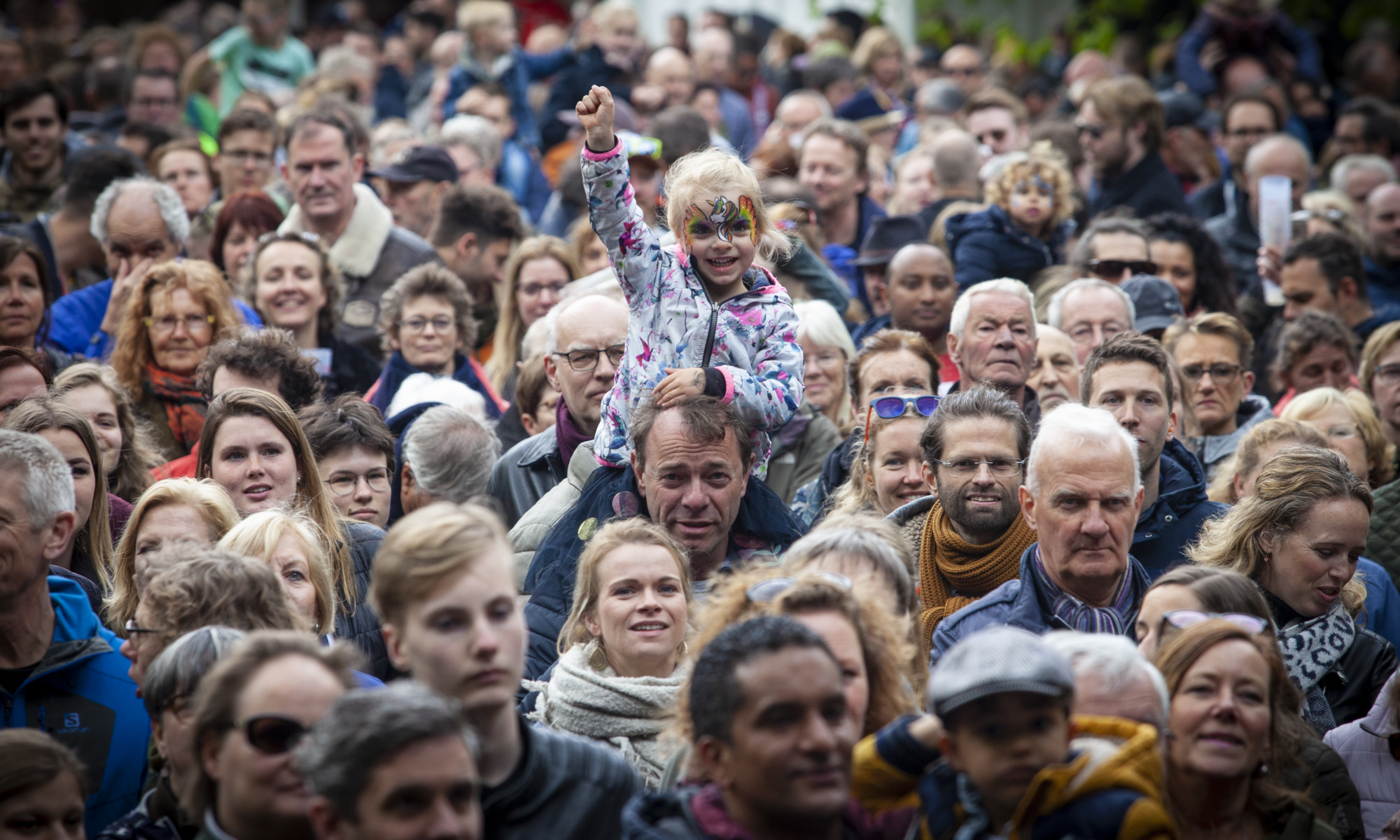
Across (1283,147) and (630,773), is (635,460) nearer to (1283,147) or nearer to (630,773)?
(630,773)

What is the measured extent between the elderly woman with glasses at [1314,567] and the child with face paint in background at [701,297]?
1.57m

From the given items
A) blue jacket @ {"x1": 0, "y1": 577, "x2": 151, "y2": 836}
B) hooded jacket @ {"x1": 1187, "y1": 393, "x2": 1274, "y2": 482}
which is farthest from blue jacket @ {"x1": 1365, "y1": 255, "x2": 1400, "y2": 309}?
blue jacket @ {"x1": 0, "y1": 577, "x2": 151, "y2": 836}

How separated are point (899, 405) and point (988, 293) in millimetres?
922

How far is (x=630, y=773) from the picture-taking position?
3.41m

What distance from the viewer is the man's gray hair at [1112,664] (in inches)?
130

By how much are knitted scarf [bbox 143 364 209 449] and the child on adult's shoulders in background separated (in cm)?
436

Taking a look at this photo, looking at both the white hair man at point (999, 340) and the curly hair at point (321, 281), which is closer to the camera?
the white hair man at point (999, 340)

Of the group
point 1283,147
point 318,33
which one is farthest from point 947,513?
point 318,33

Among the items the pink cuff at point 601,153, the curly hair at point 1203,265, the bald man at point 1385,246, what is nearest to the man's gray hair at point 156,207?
the pink cuff at point 601,153

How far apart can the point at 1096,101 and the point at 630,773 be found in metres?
7.39

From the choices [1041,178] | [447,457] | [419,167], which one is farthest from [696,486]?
[419,167]

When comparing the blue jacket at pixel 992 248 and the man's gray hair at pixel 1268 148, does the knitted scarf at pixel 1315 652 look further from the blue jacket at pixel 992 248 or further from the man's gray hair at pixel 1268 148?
the man's gray hair at pixel 1268 148

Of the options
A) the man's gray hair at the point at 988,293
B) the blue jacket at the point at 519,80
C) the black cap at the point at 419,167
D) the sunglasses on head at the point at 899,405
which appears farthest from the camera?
the blue jacket at the point at 519,80

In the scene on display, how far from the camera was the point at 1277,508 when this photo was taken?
4754 mm
